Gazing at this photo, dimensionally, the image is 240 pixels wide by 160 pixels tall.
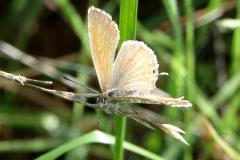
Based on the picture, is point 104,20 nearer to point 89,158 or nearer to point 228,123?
point 228,123

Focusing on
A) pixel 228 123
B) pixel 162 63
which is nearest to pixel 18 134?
pixel 162 63

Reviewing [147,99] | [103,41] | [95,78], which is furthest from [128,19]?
[95,78]

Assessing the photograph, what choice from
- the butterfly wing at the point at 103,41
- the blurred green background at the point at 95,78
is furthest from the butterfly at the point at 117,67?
the blurred green background at the point at 95,78

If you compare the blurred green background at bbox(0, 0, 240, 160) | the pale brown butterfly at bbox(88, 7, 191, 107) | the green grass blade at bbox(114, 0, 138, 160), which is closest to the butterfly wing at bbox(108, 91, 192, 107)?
the pale brown butterfly at bbox(88, 7, 191, 107)

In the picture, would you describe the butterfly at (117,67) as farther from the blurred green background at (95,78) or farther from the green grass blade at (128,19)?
the blurred green background at (95,78)

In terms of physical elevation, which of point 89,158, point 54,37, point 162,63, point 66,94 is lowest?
point 89,158

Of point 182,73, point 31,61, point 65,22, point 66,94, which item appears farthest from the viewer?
point 65,22

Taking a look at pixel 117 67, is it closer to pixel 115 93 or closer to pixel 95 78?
pixel 115 93
